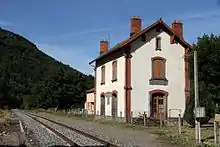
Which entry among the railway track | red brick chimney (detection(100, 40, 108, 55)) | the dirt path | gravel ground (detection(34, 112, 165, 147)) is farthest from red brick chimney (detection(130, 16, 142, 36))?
the dirt path

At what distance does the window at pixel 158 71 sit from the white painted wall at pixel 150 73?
300 millimetres

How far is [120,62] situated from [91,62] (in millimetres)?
11423

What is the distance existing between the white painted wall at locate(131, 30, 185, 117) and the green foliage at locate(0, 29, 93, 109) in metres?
52.7

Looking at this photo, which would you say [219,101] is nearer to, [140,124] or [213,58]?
[213,58]

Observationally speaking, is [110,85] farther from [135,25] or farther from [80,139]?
[80,139]

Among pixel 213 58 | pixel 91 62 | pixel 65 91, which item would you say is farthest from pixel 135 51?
pixel 65 91

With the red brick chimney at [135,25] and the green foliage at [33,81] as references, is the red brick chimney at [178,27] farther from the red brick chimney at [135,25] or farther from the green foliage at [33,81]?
the green foliage at [33,81]

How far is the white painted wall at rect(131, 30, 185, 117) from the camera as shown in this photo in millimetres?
34188

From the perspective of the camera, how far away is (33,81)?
167m

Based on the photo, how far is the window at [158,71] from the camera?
34406 millimetres

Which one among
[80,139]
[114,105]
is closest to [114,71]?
[114,105]

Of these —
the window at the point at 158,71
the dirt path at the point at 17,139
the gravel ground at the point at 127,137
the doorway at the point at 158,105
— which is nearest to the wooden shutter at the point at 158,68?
the window at the point at 158,71

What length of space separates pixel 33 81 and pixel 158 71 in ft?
452

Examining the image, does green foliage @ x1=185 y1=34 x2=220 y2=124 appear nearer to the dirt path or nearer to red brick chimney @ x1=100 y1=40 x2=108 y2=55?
the dirt path
